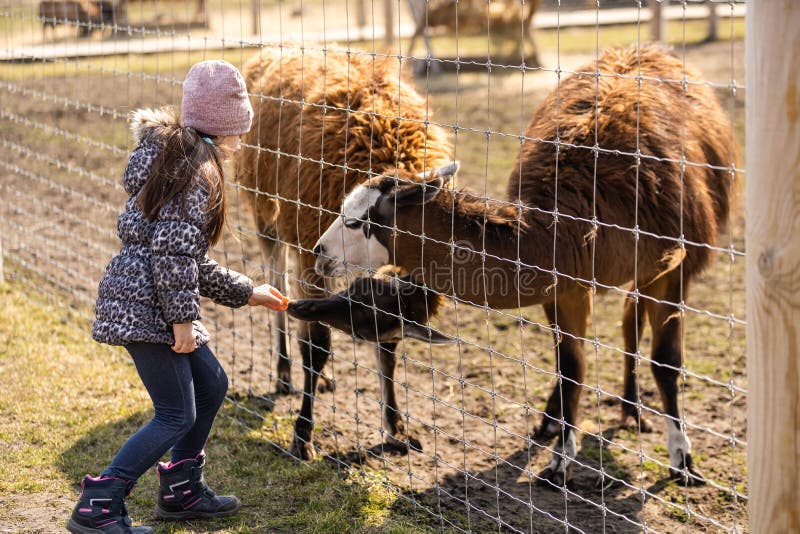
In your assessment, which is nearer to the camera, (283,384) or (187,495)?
(187,495)

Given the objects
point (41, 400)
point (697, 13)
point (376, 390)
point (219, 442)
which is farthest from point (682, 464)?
point (697, 13)

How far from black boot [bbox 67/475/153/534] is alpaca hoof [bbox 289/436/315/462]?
122cm

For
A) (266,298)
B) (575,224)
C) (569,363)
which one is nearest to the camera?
(266,298)

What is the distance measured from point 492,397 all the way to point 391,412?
2.45 ft

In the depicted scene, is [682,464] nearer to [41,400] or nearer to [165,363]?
[165,363]

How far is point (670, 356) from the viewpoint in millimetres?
4504

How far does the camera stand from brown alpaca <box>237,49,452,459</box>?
461cm

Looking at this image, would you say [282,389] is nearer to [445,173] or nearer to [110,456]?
[110,456]

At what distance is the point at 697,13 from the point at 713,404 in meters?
15.7

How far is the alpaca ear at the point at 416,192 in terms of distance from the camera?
3877 millimetres

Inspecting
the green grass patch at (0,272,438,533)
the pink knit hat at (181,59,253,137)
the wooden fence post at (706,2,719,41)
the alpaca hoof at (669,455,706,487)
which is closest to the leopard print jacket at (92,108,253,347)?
the pink knit hat at (181,59,253,137)

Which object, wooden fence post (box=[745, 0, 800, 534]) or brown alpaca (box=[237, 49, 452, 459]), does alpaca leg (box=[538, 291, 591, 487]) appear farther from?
wooden fence post (box=[745, 0, 800, 534])

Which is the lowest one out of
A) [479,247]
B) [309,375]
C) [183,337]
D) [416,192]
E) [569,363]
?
[309,375]

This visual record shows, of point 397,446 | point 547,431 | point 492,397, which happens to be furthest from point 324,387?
point 492,397
